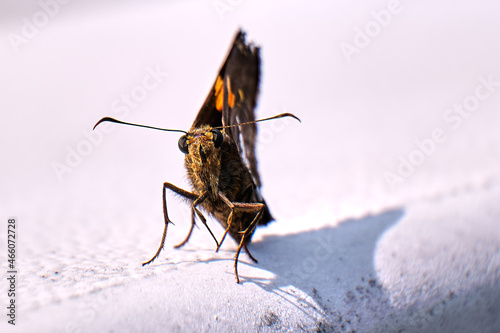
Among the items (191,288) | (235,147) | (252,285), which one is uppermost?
(235,147)

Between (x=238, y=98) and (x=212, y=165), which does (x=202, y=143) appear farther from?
(x=238, y=98)

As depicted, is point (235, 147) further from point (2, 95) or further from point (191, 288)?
point (2, 95)

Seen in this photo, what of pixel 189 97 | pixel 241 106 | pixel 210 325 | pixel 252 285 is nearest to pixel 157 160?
pixel 189 97

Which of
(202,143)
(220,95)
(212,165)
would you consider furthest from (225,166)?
(220,95)

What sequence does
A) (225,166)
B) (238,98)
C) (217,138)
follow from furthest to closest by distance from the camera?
(238,98)
(225,166)
(217,138)

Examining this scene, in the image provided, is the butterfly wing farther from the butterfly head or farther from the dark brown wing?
the butterfly head

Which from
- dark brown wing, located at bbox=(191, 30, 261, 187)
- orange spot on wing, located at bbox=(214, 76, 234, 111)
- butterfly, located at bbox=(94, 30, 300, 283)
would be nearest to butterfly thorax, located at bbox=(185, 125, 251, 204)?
butterfly, located at bbox=(94, 30, 300, 283)

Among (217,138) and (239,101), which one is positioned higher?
(239,101)
